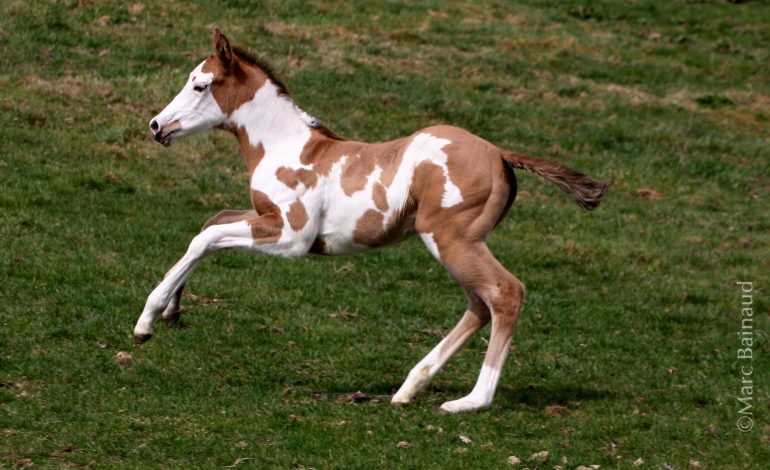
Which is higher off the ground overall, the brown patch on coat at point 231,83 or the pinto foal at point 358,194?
the brown patch on coat at point 231,83

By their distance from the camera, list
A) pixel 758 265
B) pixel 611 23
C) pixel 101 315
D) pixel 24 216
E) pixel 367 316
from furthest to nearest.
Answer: pixel 611 23, pixel 758 265, pixel 24 216, pixel 367 316, pixel 101 315

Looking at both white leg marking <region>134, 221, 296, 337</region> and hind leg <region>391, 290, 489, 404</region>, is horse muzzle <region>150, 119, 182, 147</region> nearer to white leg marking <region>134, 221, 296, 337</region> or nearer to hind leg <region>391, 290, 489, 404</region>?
white leg marking <region>134, 221, 296, 337</region>

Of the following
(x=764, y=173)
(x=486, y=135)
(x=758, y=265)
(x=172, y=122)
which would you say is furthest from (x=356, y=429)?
(x=764, y=173)

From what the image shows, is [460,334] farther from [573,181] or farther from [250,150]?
[250,150]

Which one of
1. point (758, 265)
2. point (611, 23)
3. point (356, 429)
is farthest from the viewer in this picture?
point (611, 23)

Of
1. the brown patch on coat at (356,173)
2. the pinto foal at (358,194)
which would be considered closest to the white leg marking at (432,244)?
the pinto foal at (358,194)

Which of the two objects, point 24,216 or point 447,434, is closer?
point 447,434

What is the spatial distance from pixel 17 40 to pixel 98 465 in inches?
479

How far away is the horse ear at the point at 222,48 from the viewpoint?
927 cm

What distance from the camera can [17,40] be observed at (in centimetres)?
1820

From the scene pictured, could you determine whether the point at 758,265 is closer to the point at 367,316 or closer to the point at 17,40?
the point at 367,316

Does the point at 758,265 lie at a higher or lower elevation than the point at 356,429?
lower

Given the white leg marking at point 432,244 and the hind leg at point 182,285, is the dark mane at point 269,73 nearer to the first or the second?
the hind leg at point 182,285

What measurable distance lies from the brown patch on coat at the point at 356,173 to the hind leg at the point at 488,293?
836 mm
